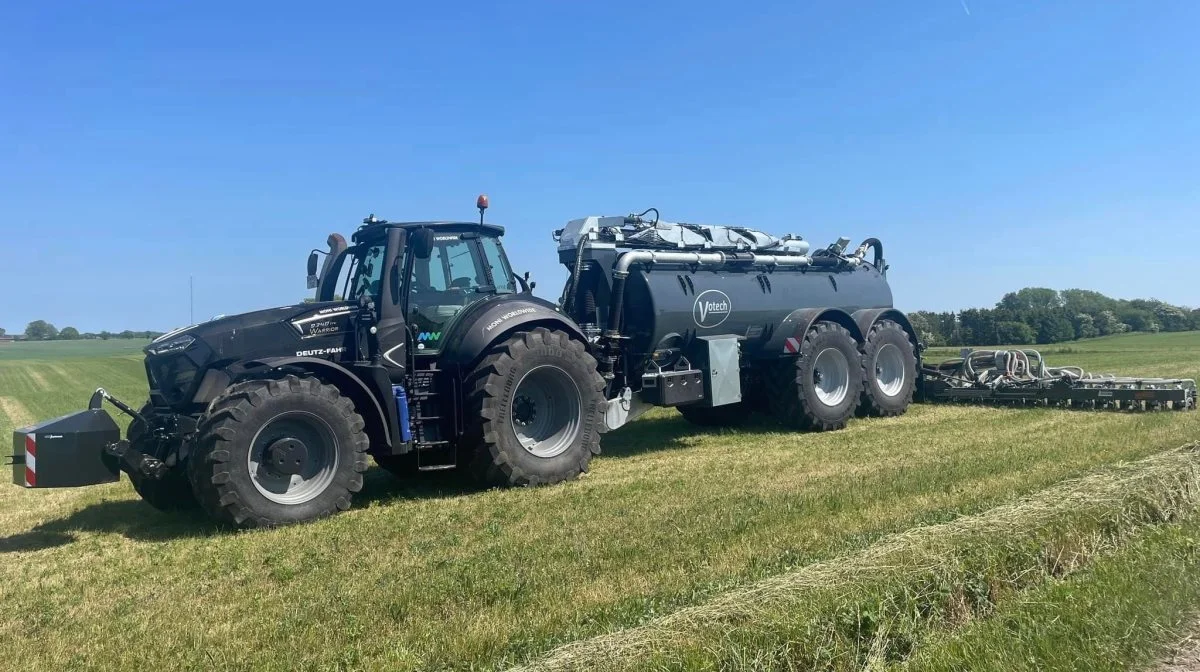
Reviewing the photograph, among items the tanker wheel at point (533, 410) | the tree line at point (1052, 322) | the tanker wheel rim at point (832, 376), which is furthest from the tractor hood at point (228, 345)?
the tree line at point (1052, 322)

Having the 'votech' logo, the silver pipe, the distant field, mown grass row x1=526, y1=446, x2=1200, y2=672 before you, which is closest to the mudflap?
mown grass row x1=526, y1=446, x2=1200, y2=672

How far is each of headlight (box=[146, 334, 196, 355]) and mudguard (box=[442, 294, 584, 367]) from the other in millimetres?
2230

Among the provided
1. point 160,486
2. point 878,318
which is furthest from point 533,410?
point 878,318

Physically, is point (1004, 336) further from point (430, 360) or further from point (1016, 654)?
point (1016, 654)

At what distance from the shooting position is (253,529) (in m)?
6.53

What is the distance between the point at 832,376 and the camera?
12.3 meters

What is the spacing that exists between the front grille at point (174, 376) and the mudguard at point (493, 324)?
2.23 m

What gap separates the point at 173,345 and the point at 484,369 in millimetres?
2652

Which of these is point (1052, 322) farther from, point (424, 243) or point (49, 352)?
point (49, 352)

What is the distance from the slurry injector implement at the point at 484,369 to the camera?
6645mm

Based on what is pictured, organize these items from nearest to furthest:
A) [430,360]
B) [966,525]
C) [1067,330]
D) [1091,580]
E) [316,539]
A: [1091,580]
[966,525]
[316,539]
[430,360]
[1067,330]

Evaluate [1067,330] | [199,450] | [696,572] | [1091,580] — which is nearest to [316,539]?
[199,450]

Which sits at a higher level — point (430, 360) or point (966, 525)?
point (430, 360)

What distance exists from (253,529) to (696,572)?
11.8ft
